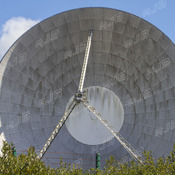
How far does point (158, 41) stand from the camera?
3406cm

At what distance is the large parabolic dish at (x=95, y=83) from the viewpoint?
106 feet

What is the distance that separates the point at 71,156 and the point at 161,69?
1337 cm

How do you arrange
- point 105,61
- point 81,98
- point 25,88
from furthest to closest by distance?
point 105,61, point 25,88, point 81,98

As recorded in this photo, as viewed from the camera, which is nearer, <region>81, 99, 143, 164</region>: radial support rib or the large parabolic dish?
<region>81, 99, 143, 164</region>: radial support rib

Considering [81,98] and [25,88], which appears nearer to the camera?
[81,98]

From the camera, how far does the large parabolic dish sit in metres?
32.4

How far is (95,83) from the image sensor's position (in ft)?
113

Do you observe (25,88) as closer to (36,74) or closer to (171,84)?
(36,74)

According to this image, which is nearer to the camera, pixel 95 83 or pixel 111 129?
pixel 111 129

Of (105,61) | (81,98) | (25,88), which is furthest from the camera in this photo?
Answer: (105,61)

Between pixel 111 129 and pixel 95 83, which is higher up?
pixel 95 83

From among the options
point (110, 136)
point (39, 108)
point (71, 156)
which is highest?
point (39, 108)

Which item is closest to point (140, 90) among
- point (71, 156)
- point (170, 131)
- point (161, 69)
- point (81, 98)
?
point (161, 69)

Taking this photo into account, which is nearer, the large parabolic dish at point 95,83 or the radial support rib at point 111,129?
the radial support rib at point 111,129
